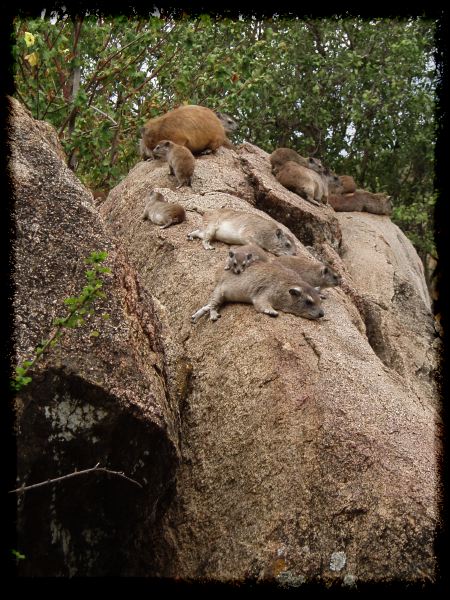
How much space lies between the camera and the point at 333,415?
671 cm

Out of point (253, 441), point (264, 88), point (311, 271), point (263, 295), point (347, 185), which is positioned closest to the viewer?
point (253, 441)

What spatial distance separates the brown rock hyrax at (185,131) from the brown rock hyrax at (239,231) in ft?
10.1

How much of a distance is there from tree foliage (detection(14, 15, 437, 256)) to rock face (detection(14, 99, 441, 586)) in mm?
6067

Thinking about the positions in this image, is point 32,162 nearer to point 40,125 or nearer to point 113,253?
point 113,253

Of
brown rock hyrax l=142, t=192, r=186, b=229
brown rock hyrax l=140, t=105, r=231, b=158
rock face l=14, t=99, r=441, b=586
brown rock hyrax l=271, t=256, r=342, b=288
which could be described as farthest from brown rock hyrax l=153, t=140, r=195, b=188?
rock face l=14, t=99, r=441, b=586

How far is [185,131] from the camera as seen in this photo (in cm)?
1290

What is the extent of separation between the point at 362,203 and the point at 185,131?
15.6 ft

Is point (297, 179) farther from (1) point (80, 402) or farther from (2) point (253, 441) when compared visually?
(1) point (80, 402)

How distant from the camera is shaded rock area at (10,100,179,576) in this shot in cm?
505

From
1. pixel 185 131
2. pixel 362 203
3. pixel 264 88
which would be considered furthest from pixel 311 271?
pixel 264 88

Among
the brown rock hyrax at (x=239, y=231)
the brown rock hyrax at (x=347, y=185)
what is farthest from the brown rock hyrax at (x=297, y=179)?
the brown rock hyrax at (x=239, y=231)

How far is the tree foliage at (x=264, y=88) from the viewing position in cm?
1357

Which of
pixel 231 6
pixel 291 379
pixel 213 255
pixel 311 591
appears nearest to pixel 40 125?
pixel 213 255

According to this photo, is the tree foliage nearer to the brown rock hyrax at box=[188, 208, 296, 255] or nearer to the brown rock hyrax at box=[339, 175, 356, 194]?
the brown rock hyrax at box=[339, 175, 356, 194]
